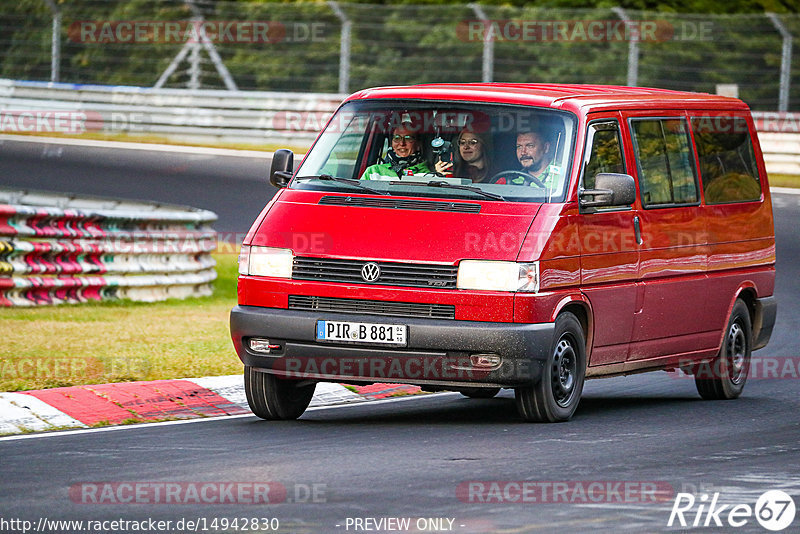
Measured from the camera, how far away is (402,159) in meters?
10.4

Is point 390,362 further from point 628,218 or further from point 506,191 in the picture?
point 628,218

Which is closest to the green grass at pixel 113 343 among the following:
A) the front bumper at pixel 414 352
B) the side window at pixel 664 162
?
the front bumper at pixel 414 352

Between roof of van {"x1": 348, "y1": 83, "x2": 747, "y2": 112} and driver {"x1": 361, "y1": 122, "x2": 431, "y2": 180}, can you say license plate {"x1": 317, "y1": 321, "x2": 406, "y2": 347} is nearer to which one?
driver {"x1": 361, "y1": 122, "x2": 431, "y2": 180}

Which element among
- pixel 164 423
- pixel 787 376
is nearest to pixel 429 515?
pixel 164 423

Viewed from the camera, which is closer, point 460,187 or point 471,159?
point 460,187

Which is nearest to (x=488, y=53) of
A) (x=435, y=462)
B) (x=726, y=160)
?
(x=726, y=160)

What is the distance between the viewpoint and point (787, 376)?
13547mm

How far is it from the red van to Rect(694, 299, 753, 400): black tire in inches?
12.1

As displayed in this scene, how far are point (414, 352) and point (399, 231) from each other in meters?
0.74

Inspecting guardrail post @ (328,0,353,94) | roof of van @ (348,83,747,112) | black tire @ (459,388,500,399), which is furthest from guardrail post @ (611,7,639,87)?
black tire @ (459,388,500,399)

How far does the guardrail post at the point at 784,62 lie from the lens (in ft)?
87.0

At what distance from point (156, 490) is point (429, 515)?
134 centimetres

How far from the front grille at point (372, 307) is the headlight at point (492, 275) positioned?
19 centimetres

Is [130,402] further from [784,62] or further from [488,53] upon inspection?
[784,62]
